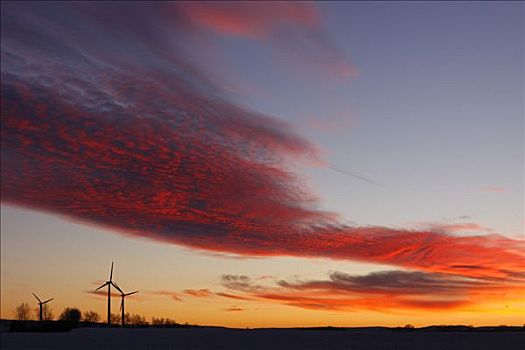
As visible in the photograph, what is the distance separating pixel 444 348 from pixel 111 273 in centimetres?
9127

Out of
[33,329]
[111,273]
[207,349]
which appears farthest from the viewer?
[33,329]

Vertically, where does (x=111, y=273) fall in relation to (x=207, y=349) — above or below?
above

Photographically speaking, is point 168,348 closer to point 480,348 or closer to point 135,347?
point 135,347

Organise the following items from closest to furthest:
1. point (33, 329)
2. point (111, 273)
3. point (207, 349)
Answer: point (207, 349) < point (111, 273) < point (33, 329)

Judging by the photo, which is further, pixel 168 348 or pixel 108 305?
pixel 108 305

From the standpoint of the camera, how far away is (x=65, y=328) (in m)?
200

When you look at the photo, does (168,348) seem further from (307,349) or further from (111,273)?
(111,273)

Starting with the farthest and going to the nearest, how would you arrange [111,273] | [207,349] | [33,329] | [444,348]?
1. [33,329]
2. [111,273]
3. [444,348]
4. [207,349]

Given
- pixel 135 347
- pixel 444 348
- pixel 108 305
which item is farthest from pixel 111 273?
pixel 444 348

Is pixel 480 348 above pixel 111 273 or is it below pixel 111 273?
below

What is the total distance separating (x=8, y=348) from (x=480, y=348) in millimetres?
63403

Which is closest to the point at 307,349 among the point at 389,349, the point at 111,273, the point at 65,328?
the point at 389,349

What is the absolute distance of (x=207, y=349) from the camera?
92.9 meters

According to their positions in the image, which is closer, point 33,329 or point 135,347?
point 135,347
